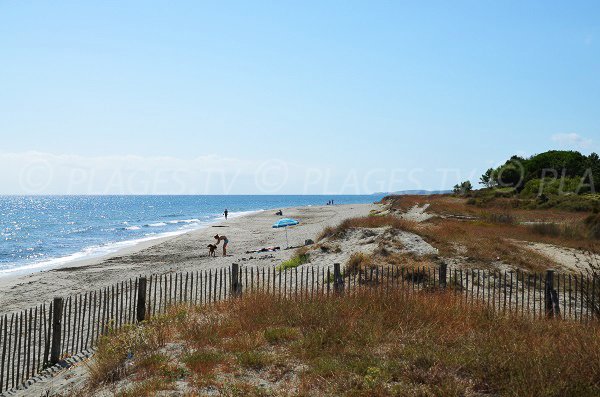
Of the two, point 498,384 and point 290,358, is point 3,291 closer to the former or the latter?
point 290,358

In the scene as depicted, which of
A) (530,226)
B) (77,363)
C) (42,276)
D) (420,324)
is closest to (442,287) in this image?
(420,324)

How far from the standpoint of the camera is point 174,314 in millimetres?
11281

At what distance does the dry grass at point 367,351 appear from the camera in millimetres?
6516

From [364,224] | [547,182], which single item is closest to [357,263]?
[364,224]

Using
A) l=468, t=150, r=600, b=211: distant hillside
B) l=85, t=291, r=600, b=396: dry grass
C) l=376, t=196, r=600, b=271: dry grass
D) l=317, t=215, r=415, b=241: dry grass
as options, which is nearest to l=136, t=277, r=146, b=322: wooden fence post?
l=85, t=291, r=600, b=396: dry grass

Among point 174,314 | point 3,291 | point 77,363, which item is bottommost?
point 3,291

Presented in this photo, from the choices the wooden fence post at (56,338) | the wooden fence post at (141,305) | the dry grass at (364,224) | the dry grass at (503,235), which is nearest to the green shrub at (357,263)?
the dry grass at (503,235)

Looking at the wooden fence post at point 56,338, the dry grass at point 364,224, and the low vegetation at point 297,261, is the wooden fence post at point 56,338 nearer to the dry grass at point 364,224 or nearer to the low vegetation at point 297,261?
the low vegetation at point 297,261

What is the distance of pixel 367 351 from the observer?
7.98 metres

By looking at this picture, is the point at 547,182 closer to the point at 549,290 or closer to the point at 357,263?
the point at 357,263

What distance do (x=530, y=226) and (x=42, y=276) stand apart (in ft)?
104

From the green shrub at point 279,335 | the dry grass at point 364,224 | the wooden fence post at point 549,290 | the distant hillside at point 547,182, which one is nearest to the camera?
the green shrub at point 279,335

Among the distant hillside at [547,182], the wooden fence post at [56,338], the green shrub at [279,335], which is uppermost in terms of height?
the distant hillside at [547,182]

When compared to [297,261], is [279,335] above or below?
above
